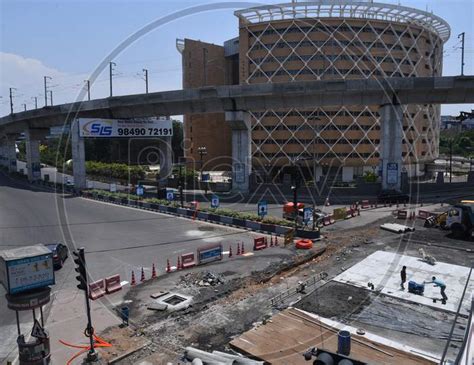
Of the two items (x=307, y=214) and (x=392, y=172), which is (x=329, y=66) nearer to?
(x=392, y=172)

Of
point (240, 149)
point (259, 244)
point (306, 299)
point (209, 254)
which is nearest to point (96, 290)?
point (209, 254)

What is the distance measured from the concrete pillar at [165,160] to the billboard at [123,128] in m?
2.29

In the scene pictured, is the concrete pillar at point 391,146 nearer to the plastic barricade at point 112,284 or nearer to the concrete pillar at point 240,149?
the concrete pillar at point 240,149

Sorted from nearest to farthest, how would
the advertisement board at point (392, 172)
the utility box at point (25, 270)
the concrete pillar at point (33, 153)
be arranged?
the utility box at point (25, 270) → the advertisement board at point (392, 172) → the concrete pillar at point (33, 153)

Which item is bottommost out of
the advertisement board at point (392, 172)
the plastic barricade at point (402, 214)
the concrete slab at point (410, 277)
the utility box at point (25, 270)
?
the concrete slab at point (410, 277)

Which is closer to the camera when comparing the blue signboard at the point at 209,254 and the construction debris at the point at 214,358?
the construction debris at the point at 214,358

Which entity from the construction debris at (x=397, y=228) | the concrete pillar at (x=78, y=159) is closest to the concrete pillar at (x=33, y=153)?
the concrete pillar at (x=78, y=159)

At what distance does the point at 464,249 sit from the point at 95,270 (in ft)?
Answer: 68.9

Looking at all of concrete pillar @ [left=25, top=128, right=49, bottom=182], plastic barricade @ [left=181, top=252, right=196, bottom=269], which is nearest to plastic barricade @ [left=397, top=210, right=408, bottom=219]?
plastic barricade @ [left=181, top=252, right=196, bottom=269]

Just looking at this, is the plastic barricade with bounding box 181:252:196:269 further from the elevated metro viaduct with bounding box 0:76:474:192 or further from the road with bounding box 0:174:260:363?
the elevated metro viaduct with bounding box 0:76:474:192

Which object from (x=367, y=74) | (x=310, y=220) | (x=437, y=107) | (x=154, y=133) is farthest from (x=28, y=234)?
(x=437, y=107)

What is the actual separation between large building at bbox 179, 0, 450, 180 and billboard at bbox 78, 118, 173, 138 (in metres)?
22.8

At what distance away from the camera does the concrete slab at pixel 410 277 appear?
Answer: 16391 millimetres

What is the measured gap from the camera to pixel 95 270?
2058 centimetres
